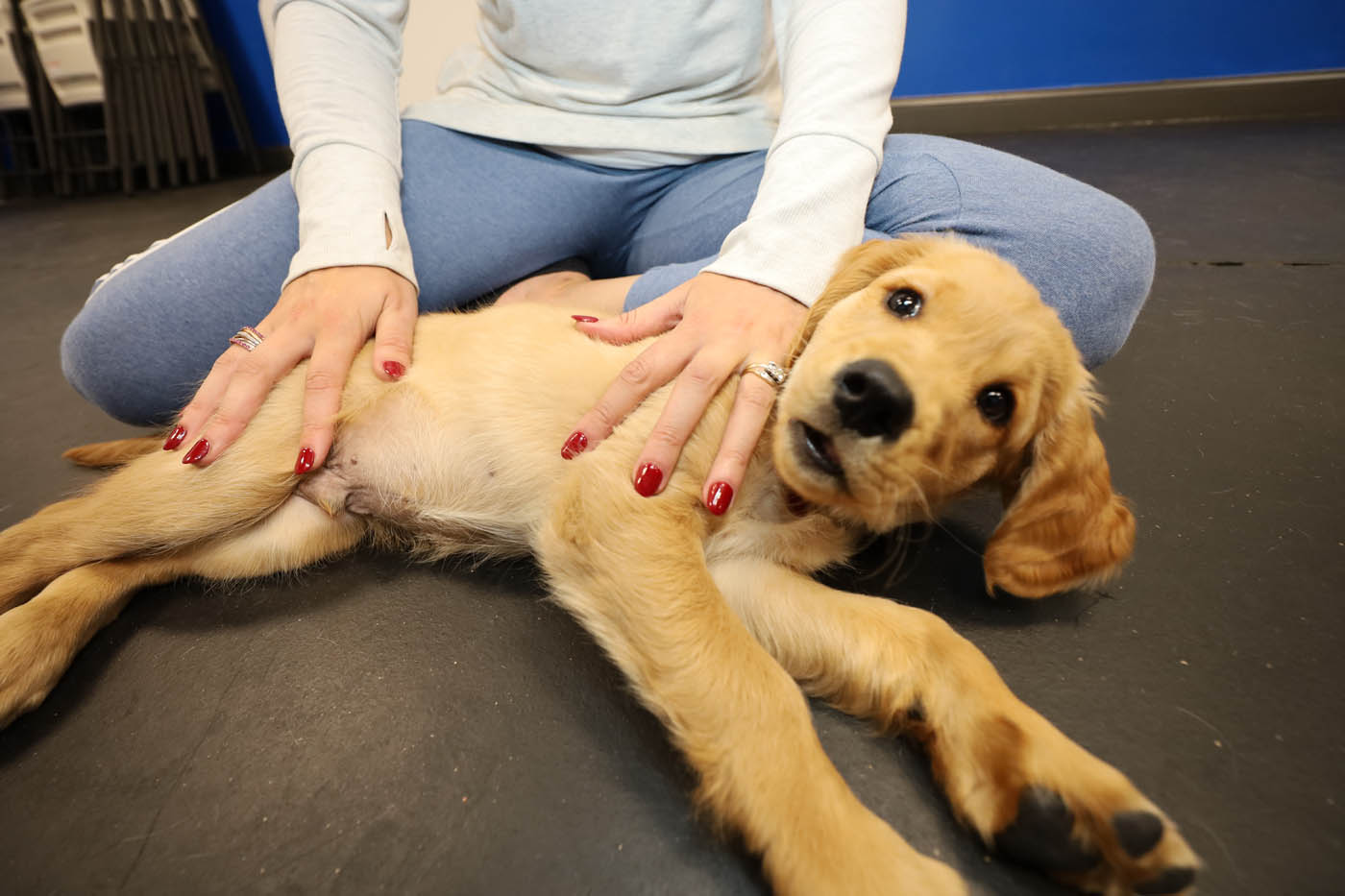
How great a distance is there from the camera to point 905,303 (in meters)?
1.15

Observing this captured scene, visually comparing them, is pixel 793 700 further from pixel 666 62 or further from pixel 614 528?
pixel 666 62

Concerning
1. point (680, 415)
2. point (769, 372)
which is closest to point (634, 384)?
point (680, 415)

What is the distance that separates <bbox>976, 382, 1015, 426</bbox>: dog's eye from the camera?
108 cm

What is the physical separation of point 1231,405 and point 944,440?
1.20 meters

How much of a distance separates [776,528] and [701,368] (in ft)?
1.03

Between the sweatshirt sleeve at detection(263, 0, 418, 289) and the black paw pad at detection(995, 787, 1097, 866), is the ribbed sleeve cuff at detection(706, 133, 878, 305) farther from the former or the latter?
the black paw pad at detection(995, 787, 1097, 866)

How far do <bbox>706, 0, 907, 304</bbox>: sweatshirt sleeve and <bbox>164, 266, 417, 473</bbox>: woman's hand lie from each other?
0.64 meters

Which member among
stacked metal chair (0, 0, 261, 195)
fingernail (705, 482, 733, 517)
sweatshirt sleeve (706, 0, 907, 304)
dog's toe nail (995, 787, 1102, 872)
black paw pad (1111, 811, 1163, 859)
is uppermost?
sweatshirt sleeve (706, 0, 907, 304)

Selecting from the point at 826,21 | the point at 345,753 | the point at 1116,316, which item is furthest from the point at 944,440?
the point at 826,21

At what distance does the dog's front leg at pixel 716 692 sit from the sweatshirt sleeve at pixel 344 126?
2.40ft

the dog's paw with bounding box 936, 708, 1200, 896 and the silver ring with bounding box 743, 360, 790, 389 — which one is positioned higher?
the silver ring with bounding box 743, 360, 790, 389

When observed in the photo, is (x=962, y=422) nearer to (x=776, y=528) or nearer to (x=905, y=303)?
(x=905, y=303)

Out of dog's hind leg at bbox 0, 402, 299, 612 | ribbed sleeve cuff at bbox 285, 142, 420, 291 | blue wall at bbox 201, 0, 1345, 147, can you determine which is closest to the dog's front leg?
dog's hind leg at bbox 0, 402, 299, 612

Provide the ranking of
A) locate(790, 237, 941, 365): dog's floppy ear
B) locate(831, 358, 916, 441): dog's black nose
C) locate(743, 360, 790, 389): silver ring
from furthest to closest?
1. locate(790, 237, 941, 365): dog's floppy ear
2. locate(743, 360, 790, 389): silver ring
3. locate(831, 358, 916, 441): dog's black nose
